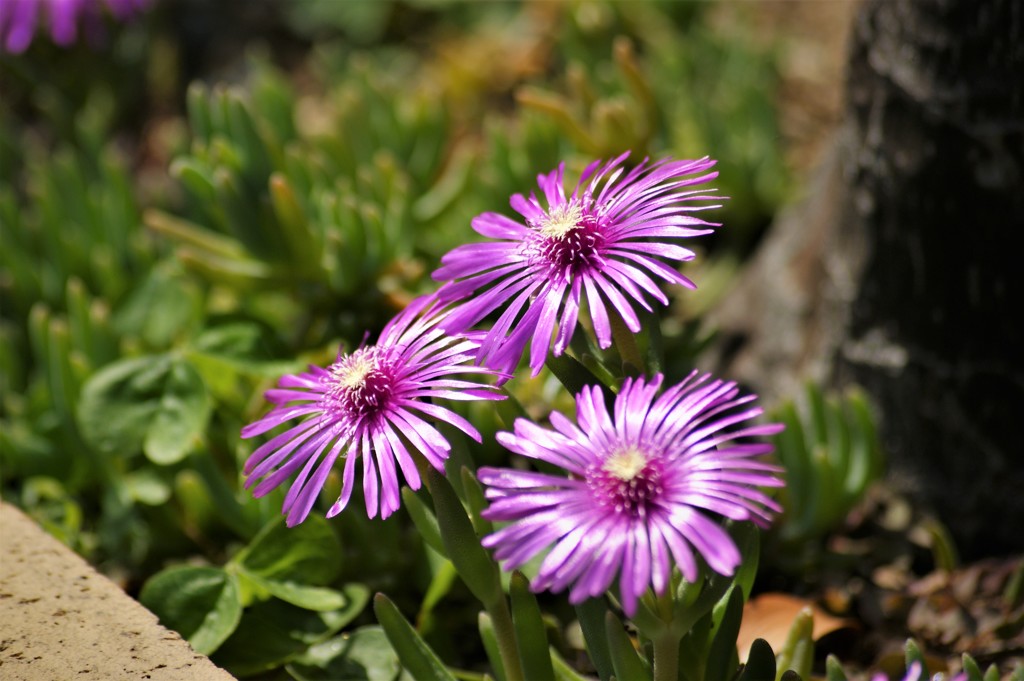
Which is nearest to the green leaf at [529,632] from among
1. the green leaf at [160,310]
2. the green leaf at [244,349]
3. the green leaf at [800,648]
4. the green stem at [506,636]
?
the green stem at [506,636]

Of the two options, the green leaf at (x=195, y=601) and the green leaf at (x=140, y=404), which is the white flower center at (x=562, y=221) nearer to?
the green leaf at (x=195, y=601)

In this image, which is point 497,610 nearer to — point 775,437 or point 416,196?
point 775,437

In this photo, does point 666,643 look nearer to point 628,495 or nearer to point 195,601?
point 628,495

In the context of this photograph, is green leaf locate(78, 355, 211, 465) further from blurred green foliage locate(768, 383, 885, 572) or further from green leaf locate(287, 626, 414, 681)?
blurred green foliage locate(768, 383, 885, 572)

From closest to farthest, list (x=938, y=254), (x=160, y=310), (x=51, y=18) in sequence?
(x=938, y=254) < (x=160, y=310) < (x=51, y=18)

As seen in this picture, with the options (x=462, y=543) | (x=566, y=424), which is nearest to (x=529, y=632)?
(x=462, y=543)

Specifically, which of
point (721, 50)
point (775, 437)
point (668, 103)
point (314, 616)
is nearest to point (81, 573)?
point (314, 616)
